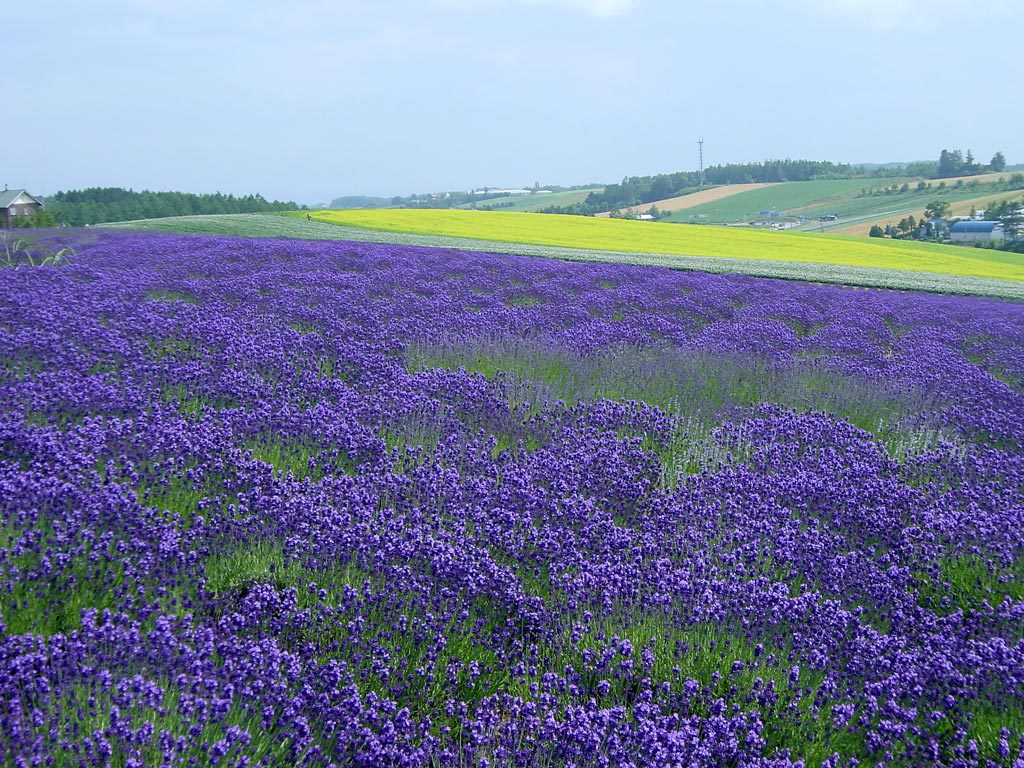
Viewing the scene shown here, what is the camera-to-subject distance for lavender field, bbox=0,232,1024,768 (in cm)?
215

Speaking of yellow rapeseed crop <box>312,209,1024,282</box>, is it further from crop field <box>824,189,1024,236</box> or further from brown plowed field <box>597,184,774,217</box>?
brown plowed field <box>597,184,774,217</box>

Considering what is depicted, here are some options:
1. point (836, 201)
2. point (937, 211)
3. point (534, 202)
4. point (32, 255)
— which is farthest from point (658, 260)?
point (836, 201)

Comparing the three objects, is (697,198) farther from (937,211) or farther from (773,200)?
(937,211)

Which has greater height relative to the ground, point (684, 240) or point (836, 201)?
point (836, 201)

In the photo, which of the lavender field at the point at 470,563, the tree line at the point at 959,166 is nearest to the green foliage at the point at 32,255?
the lavender field at the point at 470,563

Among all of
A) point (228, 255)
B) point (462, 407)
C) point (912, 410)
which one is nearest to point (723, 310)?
point (912, 410)

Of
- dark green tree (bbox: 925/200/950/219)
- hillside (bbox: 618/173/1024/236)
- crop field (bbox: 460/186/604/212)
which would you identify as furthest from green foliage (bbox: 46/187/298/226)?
dark green tree (bbox: 925/200/950/219)

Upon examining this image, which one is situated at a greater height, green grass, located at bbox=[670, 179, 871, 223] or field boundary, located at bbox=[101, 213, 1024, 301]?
green grass, located at bbox=[670, 179, 871, 223]

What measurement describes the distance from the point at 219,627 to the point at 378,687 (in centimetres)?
59

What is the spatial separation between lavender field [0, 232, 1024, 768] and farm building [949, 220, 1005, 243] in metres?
45.0

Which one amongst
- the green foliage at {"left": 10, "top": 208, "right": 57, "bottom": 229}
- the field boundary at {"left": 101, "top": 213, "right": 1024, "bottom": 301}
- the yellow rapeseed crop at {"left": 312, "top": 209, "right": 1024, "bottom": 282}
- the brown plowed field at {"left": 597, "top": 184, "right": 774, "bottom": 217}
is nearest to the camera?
the field boundary at {"left": 101, "top": 213, "right": 1024, "bottom": 301}

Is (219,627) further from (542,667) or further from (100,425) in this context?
(100,425)

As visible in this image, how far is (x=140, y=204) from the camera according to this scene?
39938mm

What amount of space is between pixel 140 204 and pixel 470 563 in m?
43.3
